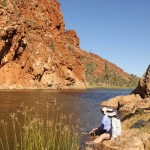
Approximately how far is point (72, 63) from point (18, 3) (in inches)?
1120

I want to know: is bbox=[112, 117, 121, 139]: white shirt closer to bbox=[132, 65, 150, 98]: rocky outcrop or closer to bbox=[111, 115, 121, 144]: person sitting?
bbox=[111, 115, 121, 144]: person sitting

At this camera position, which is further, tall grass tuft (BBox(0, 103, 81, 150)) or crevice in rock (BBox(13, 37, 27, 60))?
crevice in rock (BBox(13, 37, 27, 60))

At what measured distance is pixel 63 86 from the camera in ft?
354

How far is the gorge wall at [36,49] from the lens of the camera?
85062mm

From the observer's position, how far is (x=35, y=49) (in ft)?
327

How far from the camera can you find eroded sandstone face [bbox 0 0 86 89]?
8512 centimetres

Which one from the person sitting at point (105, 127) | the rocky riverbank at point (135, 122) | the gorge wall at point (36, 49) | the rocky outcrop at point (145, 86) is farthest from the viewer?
the gorge wall at point (36, 49)

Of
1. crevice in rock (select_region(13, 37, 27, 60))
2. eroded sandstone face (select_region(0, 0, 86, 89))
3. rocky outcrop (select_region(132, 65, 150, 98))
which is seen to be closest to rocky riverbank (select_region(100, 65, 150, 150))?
rocky outcrop (select_region(132, 65, 150, 98))

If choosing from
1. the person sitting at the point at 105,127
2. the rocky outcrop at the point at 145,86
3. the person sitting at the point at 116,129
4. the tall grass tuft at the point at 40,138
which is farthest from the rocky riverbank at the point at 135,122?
the tall grass tuft at the point at 40,138

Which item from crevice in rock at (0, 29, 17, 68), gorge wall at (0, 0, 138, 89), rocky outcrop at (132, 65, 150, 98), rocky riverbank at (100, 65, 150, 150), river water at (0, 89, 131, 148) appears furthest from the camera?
gorge wall at (0, 0, 138, 89)

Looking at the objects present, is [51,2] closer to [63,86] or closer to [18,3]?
[18,3]

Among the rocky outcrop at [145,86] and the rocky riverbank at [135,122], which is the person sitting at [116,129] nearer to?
the rocky riverbank at [135,122]

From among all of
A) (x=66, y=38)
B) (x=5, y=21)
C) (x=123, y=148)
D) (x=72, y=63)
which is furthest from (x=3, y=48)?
(x=123, y=148)

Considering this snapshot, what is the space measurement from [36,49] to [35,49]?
34cm
